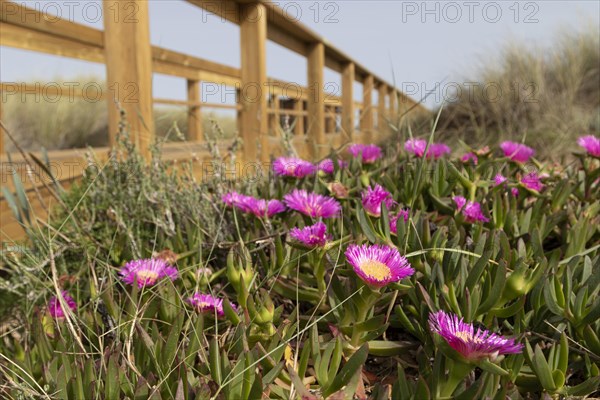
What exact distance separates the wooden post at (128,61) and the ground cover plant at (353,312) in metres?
1.46

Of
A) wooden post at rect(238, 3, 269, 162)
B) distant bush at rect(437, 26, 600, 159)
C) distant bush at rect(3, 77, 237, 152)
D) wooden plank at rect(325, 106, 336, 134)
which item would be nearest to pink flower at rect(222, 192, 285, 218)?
wooden plank at rect(325, 106, 336, 134)

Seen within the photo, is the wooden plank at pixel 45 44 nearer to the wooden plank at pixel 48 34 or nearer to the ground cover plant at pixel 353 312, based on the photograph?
the wooden plank at pixel 48 34

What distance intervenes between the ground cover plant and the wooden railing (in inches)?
17.5

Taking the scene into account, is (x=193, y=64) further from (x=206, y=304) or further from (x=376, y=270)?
(x=376, y=270)

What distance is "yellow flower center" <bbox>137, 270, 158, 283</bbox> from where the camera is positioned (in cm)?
112

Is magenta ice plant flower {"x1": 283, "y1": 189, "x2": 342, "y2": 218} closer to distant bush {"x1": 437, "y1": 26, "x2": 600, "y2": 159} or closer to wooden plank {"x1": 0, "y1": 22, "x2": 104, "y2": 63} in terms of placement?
wooden plank {"x1": 0, "y1": 22, "x2": 104, "y2": 63}

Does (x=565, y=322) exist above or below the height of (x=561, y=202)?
below

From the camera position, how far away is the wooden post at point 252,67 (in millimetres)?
4164

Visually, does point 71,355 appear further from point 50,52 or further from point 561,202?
point 50,52

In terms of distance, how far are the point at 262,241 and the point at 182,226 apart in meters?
0.52

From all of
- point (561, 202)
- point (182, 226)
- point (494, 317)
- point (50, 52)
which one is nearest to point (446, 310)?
point (494, 317)

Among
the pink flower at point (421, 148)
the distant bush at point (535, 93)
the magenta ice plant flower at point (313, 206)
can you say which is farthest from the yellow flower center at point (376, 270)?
the distant bush at point (535, 93)

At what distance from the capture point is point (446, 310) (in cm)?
95

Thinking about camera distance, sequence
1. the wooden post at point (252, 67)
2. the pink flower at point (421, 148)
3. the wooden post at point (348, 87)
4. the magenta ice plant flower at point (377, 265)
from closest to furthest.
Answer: the magenta ice plant flower at point (377, 265), the pink flower at point (421, 148), the wooden post at point (252, 67), the wooden post at point (348, 87)
